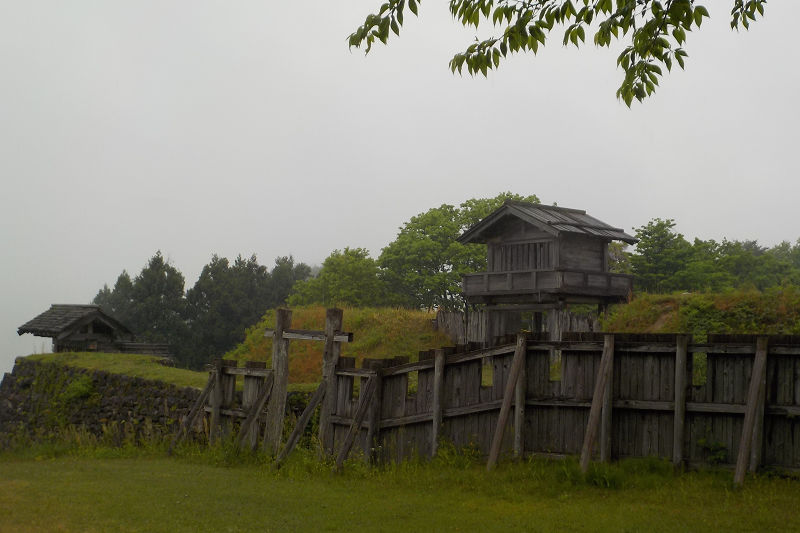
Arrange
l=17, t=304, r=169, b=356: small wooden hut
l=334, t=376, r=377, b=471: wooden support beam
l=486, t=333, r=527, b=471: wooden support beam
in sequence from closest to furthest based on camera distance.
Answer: l=486, t=333, r=527, b=471: wooden support beam
l=334, t=376, r=377, b=471: wooden support beam
l=17, t=304, r=169, b=356: small wooden hut

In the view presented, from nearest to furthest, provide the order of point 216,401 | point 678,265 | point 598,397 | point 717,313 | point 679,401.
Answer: point 679,401
point 598,397
point 216,401
point 717,313
point 678,265

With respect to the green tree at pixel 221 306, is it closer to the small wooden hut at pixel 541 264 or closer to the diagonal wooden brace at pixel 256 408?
the small wooden hut at pixel 541 264

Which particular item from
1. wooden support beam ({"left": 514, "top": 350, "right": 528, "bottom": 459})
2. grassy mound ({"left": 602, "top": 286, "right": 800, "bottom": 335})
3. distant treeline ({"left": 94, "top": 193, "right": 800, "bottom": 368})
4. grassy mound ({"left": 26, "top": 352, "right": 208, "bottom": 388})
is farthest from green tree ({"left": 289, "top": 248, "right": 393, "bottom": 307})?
→ wooden support beam ({"left": 514, "top": 350, "right": 528, "bottom": 459})

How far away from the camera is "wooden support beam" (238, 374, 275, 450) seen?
13.9 meters

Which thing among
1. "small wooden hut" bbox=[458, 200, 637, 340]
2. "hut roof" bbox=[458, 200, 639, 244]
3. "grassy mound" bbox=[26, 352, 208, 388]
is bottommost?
"grassy mound" bbox=[26, 352, 208, 388]

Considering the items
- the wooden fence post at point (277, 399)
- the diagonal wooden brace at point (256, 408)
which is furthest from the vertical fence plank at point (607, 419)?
the diagonal wooden brace at point (256, 408)

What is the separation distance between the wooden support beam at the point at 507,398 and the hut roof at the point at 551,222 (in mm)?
19344

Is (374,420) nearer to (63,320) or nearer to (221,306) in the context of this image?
(63,320)

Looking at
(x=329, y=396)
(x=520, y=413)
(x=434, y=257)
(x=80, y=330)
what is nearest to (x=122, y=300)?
(x=434, y=257)

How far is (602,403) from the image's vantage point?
10406 millimetres

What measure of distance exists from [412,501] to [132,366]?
15.6m

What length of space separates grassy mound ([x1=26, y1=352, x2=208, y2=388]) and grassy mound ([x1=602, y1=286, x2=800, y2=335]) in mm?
14166

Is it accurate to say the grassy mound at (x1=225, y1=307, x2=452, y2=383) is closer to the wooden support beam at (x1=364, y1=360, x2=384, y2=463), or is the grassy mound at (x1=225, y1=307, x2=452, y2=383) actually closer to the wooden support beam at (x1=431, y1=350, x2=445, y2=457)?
the wooden support beam at (x1=364, y1=360, x2=384, y2=463)

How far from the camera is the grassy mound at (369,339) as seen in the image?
2953cm
